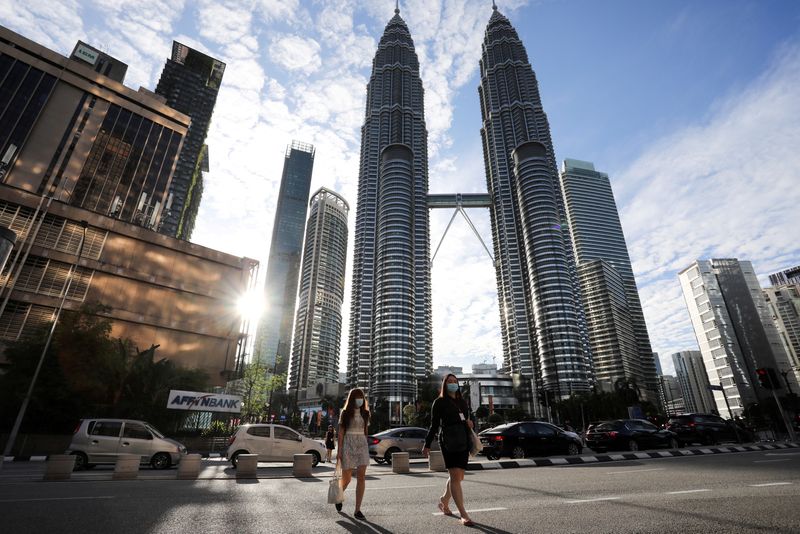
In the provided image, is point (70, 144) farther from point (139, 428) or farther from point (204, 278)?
point (139, 428)

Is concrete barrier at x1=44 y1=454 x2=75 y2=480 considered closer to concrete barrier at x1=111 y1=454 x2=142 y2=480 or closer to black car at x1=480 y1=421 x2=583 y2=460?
concrete barrier at x1=111 y1=454 x2=142 y2=480

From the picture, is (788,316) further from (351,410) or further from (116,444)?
(116,444)

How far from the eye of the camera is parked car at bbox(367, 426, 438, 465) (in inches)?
667

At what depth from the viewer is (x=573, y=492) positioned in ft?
22.5

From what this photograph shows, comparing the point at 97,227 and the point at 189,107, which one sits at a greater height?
the point at 189,107

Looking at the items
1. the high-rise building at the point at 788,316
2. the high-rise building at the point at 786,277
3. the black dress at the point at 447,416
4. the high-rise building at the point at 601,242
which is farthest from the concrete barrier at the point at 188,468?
the high-rise building at the point at 786,277

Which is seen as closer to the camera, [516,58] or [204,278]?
[204,278]

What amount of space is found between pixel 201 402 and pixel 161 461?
10583mm

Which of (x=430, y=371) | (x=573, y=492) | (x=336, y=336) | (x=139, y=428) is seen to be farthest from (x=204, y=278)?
(x=336, y=336)

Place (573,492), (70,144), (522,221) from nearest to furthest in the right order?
(573,492) → (70,144) → (522,221)

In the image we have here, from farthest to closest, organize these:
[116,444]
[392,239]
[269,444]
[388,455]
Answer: [392,239], [388,455], [269,444], [116,444]

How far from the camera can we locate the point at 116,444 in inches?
527

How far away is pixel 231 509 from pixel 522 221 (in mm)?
143448

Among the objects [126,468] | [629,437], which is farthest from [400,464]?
[629,437]
